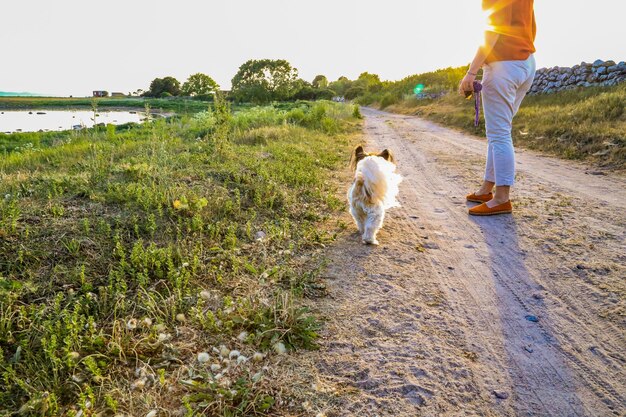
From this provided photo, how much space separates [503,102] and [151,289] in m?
4.51

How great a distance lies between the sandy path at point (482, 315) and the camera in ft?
6.83

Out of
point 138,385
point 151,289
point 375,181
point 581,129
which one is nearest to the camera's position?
point 138,385

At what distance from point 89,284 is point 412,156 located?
8.28 m

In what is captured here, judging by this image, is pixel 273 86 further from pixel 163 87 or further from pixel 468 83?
pixel 468 83

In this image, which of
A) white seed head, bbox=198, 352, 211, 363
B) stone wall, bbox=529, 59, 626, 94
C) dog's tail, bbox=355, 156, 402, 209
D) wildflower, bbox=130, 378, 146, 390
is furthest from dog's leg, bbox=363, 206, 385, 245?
stone wall, bbox=529, 59, 626, 94

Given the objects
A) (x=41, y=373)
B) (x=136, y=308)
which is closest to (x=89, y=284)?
(x=136, y=308)

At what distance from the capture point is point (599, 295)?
2980mm

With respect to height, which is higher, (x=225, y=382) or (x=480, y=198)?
(x=480, y=198)

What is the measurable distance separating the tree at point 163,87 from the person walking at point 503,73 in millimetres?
80481

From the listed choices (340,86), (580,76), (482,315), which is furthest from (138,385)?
(340,86)

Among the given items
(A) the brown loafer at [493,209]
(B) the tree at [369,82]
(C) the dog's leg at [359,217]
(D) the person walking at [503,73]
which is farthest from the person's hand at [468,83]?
(B) the tree at [369,82]

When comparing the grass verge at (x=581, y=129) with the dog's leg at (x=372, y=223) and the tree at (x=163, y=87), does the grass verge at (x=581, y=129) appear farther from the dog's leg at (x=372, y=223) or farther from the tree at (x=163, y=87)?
the tree at (x=163, y=87)

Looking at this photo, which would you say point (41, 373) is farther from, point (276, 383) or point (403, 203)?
point (403, 203)

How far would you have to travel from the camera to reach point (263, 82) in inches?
2226
